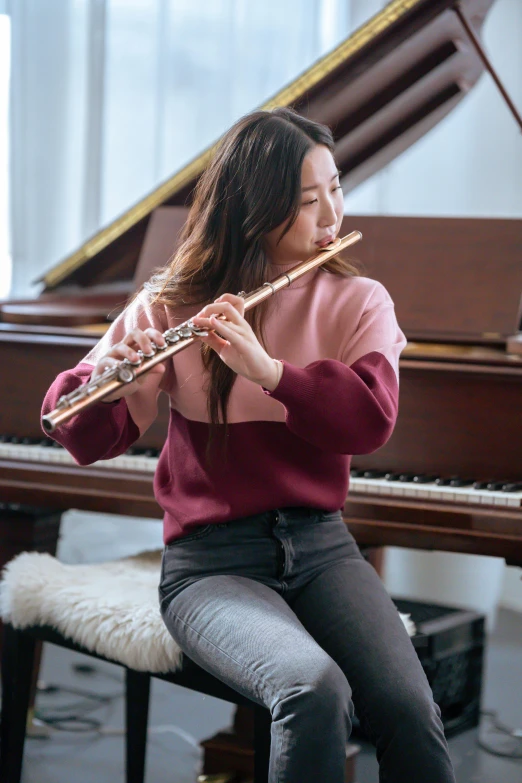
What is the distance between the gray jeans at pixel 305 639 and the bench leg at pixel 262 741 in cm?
13

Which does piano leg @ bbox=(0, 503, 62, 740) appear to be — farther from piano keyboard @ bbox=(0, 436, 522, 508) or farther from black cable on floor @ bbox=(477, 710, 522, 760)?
black cable on floor @ bbox=(477, 710, 522, 760)

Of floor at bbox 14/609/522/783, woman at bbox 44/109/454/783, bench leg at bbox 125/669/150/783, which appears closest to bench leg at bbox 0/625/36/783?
bench leg at bbox 125/669/150/783

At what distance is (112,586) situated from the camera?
5.65 ft

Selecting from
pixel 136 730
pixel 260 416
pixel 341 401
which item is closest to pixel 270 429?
pixel 260 416

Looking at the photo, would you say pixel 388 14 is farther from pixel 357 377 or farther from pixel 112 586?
pixel 112 586

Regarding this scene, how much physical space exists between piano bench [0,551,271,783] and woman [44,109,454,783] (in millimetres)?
118

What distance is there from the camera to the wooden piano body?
5.78 ft

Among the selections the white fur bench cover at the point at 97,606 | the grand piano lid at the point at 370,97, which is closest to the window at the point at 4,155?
the grand piano lid at the point at 370,97

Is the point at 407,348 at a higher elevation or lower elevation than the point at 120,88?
lower

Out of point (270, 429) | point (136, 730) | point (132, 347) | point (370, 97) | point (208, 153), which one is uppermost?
point (370, 97)

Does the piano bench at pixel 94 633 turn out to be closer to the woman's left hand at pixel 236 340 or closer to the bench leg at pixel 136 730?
the bench leg at pixel 136 730

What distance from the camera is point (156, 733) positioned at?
222 cm

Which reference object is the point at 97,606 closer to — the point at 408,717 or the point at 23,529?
the point at 23,529

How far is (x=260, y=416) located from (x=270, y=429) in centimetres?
2
